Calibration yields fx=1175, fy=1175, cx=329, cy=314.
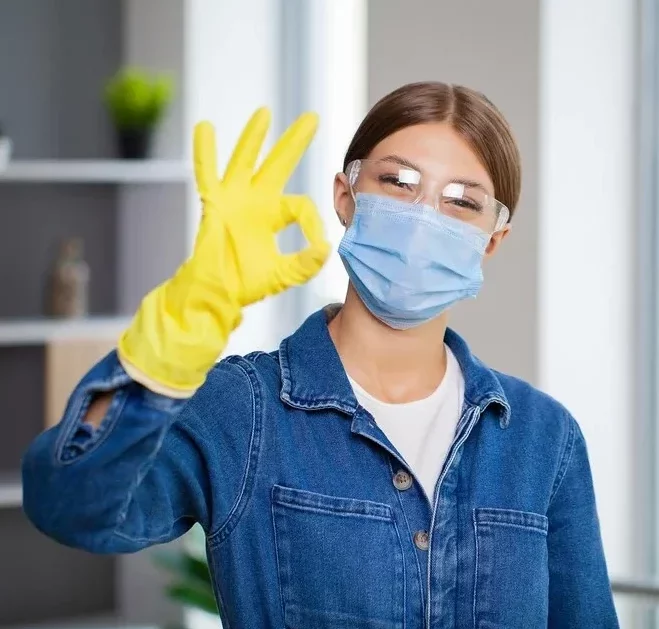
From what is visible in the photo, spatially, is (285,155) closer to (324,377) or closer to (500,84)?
(324,377)

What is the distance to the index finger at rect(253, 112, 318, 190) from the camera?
1.00m

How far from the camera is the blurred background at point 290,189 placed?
2.44 meters

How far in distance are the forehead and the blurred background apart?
3.78 feet

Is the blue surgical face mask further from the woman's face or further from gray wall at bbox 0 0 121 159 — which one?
gray wall at bbox 0 0 121 159

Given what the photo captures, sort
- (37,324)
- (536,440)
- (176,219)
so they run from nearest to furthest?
(536,440), (37,324), (176,219)

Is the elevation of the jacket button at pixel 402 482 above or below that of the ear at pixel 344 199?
below

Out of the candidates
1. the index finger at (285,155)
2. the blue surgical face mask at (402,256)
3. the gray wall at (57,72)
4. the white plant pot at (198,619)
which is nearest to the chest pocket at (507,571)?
the blue surgical face mask at (402,256)

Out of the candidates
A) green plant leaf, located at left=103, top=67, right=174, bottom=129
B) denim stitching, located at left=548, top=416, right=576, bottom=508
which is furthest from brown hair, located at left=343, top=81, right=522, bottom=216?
green plant leaf, located at left=103, top=67, right=174, bottom=129

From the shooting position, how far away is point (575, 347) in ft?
8.20

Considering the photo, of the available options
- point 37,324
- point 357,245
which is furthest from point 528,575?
point 37,324

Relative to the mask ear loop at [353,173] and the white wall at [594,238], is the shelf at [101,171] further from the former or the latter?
the mask ear loop at [353,173]

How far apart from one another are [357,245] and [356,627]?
1.31 feet

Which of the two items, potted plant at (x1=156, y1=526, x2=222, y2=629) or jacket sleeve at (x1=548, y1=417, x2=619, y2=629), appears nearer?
jacket sleeve at (x1=548, y1=417, x2=619, y2=629)

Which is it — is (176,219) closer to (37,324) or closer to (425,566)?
(37,324)
